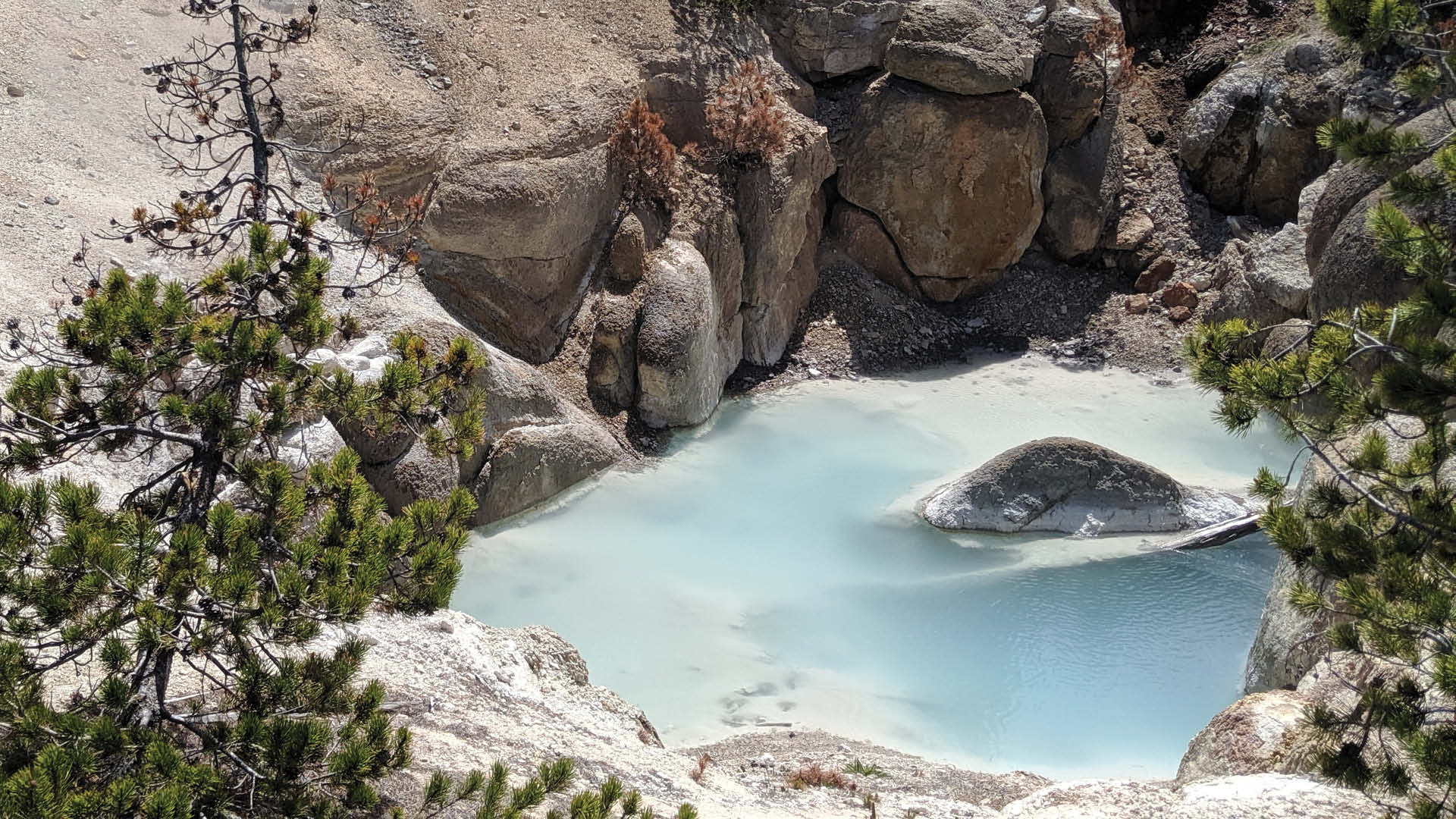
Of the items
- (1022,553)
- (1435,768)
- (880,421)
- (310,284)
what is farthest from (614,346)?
(1435,768)

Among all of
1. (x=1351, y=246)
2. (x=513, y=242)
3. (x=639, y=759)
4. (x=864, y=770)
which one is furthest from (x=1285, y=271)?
(x=639, y=759)

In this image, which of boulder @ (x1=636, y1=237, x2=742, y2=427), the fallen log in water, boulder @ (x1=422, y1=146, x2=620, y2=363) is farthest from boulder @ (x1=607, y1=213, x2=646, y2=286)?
the fallen log in water

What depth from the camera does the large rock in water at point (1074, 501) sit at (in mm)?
12359

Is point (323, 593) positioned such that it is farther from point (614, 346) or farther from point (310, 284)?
point (614, 346)

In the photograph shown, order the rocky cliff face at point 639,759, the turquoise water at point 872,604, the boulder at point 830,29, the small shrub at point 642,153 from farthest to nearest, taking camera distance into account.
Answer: the boulder at point 830,29 < the small shrub at point 642,153 < the turquoise water at point 872,604 < the rocky cliff face at point 639,759

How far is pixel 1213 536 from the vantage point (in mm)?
12047

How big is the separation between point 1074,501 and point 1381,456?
7.56 m

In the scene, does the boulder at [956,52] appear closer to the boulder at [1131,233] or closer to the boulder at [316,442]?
the boulder at [1131,233]

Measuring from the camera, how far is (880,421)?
14.8 m

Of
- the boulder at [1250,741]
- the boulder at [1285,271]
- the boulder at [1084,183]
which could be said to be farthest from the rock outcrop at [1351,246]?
the boulder at [1250,741]

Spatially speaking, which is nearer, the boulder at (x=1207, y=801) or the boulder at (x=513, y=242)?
the boulder at (x=1207, y=801)

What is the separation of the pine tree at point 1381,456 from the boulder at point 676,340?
329 inches

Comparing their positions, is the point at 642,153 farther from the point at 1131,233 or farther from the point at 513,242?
the point at 1131,233

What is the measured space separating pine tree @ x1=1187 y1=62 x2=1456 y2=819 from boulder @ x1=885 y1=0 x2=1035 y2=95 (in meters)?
11.2
